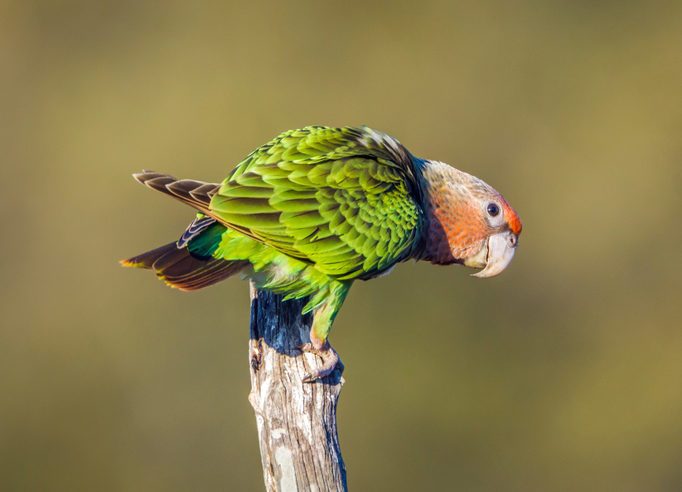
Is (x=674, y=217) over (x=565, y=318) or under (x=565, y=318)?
over

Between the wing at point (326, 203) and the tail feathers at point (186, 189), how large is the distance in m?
0.05

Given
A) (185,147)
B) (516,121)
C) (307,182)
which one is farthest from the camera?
(516,121)

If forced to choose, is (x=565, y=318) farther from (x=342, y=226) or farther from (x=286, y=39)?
(x=342, y=226)

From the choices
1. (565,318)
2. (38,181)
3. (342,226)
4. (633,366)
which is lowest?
(633,366)

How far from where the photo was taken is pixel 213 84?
14047mm

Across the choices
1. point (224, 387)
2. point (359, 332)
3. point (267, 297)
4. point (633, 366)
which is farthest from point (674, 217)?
point (267, 297)

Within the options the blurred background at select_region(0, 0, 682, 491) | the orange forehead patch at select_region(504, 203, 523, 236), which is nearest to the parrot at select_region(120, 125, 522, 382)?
the orange forehead patch at select_region(504, 203, 523, 236)

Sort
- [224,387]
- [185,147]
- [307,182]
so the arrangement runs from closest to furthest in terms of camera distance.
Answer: [307,182], [224,387], [185,147]

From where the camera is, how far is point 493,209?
716 cm

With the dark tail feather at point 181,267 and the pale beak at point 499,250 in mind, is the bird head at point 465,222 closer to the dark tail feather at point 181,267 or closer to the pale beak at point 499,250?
the pale beak at point 499,250

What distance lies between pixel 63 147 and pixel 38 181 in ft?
2.13

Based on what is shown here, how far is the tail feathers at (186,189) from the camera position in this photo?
5.73 m

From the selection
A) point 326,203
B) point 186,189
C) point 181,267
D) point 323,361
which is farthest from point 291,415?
point 186,189

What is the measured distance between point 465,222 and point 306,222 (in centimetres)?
160
